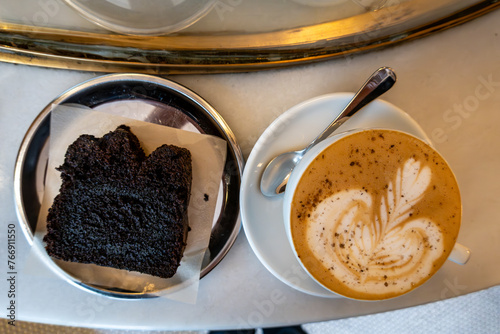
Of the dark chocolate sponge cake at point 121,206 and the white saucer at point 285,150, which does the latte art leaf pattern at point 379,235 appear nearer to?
the white saucer at point 285,150

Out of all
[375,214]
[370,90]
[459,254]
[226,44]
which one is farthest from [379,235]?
[226,44]

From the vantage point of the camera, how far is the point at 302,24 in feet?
1.86

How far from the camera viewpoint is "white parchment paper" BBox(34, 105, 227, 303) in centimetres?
70

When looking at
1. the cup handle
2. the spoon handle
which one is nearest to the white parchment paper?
the spoon handle

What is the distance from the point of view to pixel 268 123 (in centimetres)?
72

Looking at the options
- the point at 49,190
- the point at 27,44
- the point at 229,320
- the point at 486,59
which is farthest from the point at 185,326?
the point at 486,59

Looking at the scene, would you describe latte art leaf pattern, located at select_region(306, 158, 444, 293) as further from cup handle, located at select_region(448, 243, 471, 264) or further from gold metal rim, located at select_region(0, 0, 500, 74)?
gold metal rim, located at select_region(0, 0, 500, 74)

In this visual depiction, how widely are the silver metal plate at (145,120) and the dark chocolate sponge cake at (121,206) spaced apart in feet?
0.18

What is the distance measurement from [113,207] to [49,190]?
0.48ft

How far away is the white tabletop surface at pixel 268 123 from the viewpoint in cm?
71

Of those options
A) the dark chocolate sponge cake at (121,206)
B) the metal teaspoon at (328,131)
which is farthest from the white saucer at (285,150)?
the dark chocolate sponge cake at (121,206)

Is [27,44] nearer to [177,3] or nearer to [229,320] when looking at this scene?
[177,3]

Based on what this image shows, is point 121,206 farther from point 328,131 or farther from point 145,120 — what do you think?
point 328,131

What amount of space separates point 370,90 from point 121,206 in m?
0.50
